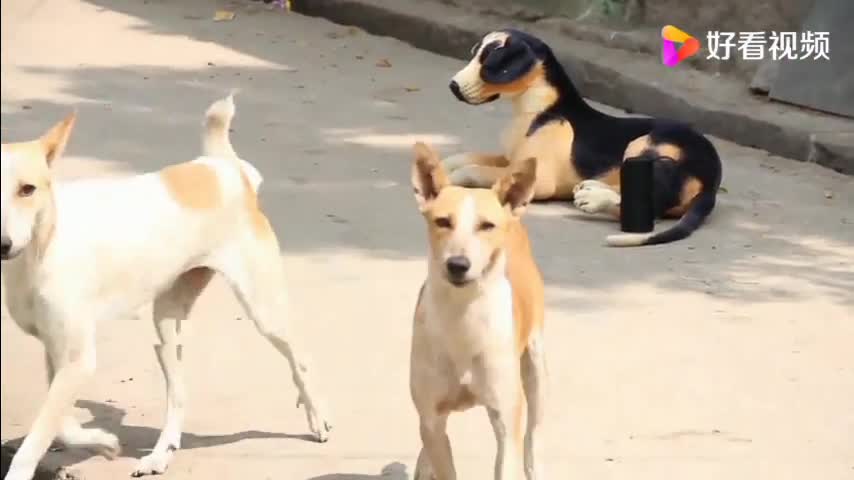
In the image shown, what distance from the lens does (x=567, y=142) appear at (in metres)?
7.25

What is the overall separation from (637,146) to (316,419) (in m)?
3.16

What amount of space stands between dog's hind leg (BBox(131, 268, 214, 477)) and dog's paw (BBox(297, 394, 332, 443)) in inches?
13.9

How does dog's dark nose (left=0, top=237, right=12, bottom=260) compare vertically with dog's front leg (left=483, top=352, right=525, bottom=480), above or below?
above

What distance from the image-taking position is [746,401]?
4879mm

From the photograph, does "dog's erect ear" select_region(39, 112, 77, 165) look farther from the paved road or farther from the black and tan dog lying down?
the black and tan dog lying down

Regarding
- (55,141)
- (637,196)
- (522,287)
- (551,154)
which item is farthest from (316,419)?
(551,154)

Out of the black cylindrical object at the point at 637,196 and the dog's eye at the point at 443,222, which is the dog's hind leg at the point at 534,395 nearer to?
the dog's eye at the point at 443,222

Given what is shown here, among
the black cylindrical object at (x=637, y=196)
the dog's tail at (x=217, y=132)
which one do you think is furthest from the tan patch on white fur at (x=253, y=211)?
the black cylindrical object at (x=637, y=196)

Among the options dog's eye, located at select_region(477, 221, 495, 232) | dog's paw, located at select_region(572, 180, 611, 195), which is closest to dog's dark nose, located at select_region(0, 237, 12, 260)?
dog's eye, located at select_region(477, 221, 495, 232)

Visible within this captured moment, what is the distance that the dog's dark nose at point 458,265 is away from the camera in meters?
3.38

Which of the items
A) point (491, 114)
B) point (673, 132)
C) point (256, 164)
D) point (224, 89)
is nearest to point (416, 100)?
point (491, 114)

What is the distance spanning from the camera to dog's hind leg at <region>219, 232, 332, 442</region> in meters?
4.30

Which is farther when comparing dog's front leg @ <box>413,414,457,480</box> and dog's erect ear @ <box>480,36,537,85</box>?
dog's erect ear @ <box>480,36,537,85</box>

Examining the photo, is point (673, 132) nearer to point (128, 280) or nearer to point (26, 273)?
point (128, 280)
